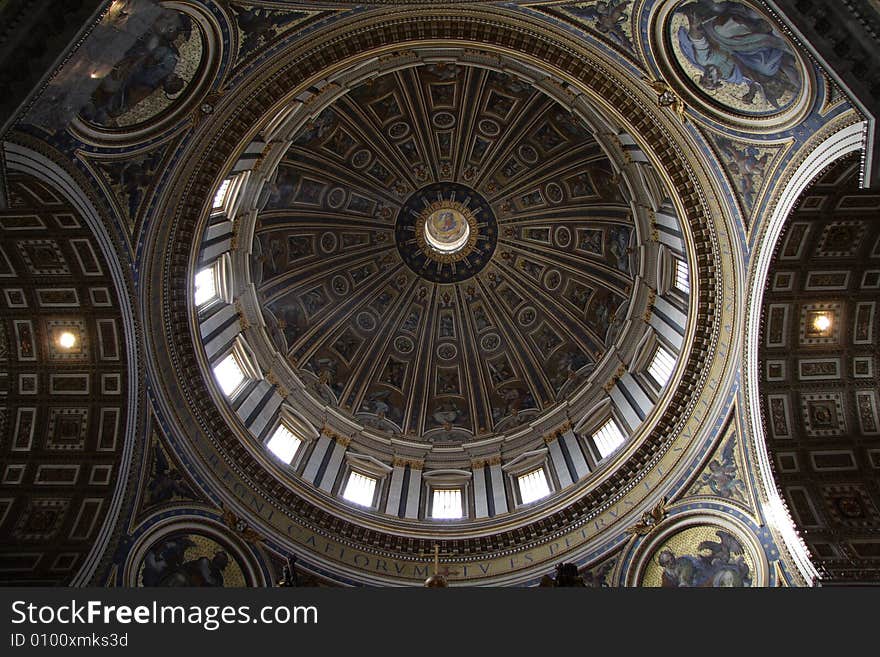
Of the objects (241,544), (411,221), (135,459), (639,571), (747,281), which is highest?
(411,221)

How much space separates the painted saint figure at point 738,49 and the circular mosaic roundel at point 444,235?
19.3 meters

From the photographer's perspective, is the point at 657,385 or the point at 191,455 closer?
the point at 191,455

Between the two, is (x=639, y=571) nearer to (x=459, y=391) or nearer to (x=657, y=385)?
(x=657, y=385)

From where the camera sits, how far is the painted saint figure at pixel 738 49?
46.8 feet

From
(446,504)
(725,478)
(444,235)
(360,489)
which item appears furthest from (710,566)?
(444,235)

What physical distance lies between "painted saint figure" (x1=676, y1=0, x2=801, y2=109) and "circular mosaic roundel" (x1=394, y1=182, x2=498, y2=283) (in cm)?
1926

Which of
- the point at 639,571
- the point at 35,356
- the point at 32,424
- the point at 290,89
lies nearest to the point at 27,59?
the point at 290,89

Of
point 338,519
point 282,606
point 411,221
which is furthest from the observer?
point 411,221

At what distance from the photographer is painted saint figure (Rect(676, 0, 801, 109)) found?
46.8 ft

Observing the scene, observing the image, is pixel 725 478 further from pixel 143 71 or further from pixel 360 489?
pixel 143 71

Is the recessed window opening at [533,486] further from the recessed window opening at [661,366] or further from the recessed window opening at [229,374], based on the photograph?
Result: the recessed window opening at [229,374]

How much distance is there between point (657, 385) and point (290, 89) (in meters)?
14.3

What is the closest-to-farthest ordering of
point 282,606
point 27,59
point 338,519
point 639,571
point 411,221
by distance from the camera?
1. point 282,606
2. point 27,59
3. point 639,571
4. point 338,519
5. point 411,221

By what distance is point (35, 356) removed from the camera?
57.3ft
